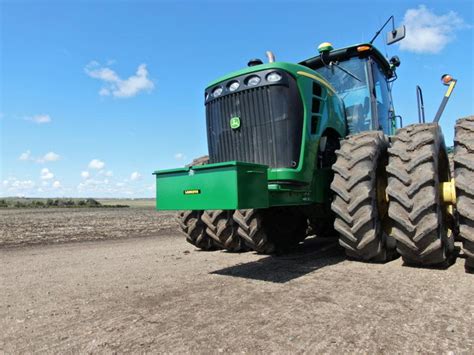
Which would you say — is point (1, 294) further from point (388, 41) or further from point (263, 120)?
point (388, 41)

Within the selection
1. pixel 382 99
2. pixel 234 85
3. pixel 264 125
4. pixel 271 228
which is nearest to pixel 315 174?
pixel 264 125

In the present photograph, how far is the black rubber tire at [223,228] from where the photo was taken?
20.9 ft

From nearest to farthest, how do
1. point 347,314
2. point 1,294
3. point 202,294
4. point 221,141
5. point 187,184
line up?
point 347,314 < point 202,294 < point 1,294 < point 187,184 < point 221,141

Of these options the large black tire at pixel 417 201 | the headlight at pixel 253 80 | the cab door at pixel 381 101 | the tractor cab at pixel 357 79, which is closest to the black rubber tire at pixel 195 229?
the headlight at pixel 253 80

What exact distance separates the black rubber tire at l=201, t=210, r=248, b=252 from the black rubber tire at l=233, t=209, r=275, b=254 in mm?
377

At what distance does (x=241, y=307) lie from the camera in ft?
11.5

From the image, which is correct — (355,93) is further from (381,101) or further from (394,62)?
(394,62)

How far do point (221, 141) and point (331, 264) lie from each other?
226 centimetres

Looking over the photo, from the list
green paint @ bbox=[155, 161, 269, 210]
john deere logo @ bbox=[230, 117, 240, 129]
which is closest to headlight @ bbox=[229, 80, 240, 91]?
john deere logo @ bbox=[230, 117, 240, 129]

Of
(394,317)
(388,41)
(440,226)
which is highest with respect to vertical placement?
(388,41)

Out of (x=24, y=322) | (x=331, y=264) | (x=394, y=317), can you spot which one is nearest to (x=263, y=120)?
(x=331, y=264)

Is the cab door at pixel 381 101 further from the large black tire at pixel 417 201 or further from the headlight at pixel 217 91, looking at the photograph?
the headlight at pixel 217 91

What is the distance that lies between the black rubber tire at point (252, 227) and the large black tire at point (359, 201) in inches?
49.1

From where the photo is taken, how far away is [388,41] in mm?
6531
